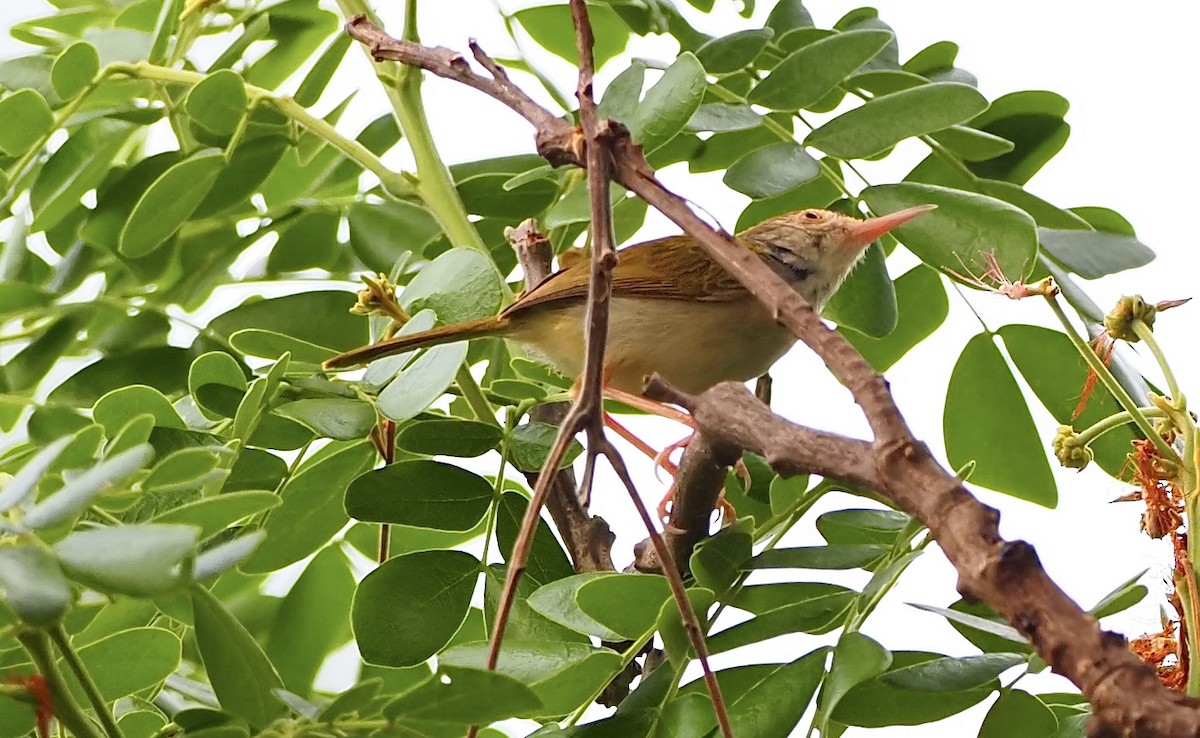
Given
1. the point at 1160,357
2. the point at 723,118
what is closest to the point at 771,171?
the point at 723,118

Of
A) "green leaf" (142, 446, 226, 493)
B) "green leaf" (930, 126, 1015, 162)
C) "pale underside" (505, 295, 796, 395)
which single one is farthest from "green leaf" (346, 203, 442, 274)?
"green leaf" (142, 446, 226, 493)

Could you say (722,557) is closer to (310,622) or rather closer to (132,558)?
(132,558)

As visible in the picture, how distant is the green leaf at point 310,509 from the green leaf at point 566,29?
1.74 ft

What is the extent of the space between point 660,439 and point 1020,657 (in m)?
1.56

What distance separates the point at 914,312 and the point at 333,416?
57cm

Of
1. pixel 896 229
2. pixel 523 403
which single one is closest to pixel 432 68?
pixel 523 403

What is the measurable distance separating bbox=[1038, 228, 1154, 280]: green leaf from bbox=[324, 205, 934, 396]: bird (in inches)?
7.0

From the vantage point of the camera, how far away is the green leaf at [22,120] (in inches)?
40.8

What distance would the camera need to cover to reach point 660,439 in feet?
7.63

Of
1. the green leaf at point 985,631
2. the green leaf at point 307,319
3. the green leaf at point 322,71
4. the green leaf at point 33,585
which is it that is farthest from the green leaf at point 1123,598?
the green leaf at point 322,71

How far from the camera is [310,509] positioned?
986 millimetres

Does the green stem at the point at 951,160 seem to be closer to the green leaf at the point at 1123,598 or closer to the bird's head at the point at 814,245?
the bird's head at the point at 814,245

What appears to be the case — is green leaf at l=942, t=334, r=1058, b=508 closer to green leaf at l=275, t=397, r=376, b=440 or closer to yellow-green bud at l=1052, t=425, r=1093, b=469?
yellow-green bud at l=1052, t=425, r=1093, b=469

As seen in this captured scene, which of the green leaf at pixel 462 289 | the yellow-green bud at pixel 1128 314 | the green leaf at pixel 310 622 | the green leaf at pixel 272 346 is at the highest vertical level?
the yellow-green bud at pixel 1128 314
